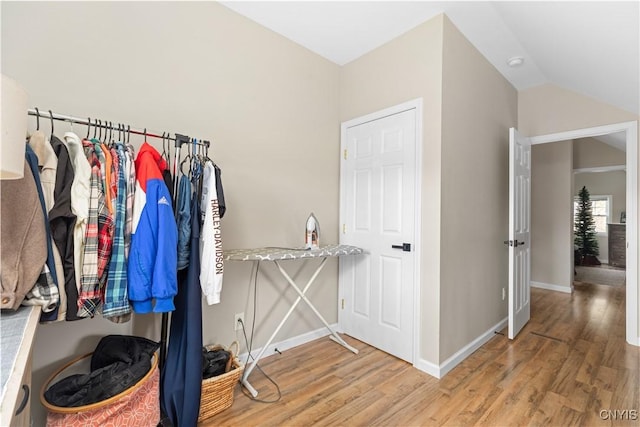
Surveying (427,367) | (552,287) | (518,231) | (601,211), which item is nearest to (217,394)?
(427,367)

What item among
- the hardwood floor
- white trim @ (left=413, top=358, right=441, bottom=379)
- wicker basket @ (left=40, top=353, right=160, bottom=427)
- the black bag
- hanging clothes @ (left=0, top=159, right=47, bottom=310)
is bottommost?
the hardwood floor

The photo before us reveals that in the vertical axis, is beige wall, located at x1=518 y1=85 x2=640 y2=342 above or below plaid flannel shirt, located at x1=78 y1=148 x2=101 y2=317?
above

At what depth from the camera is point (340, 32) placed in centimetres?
251

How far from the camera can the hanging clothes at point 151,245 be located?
1.30 metres

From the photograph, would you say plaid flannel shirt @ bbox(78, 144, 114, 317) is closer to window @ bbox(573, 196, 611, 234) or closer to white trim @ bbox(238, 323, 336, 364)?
white trim @ bbox(238, 323, 336, 364)

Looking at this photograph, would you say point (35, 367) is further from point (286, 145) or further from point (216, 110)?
point (286, 145)

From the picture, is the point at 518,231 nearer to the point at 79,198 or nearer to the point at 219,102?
the point at 219,102

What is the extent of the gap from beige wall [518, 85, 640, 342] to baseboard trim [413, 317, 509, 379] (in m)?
1.60

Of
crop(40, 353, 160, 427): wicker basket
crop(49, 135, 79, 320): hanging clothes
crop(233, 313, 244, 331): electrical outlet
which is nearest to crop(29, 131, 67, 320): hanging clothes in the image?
crop(49, 135, 79, 320): hanging clothes

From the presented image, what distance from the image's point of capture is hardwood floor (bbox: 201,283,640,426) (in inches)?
67.7

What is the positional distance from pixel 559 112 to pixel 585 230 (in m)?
5.72

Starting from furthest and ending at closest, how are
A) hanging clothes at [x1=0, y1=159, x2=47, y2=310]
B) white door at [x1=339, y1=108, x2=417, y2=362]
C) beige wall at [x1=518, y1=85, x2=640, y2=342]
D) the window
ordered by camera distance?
the window
beige wall at [x1=518, y1=85, x2=640, y2=342]
white door at [x1=339, y1=108, x2=417, y2=362]
hanging clothes at [x1=0, y1=159, x2=47, y2=310]

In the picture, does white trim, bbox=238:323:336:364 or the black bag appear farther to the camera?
white trim, bbox=238:323:336:364

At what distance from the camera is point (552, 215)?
4.70 m
